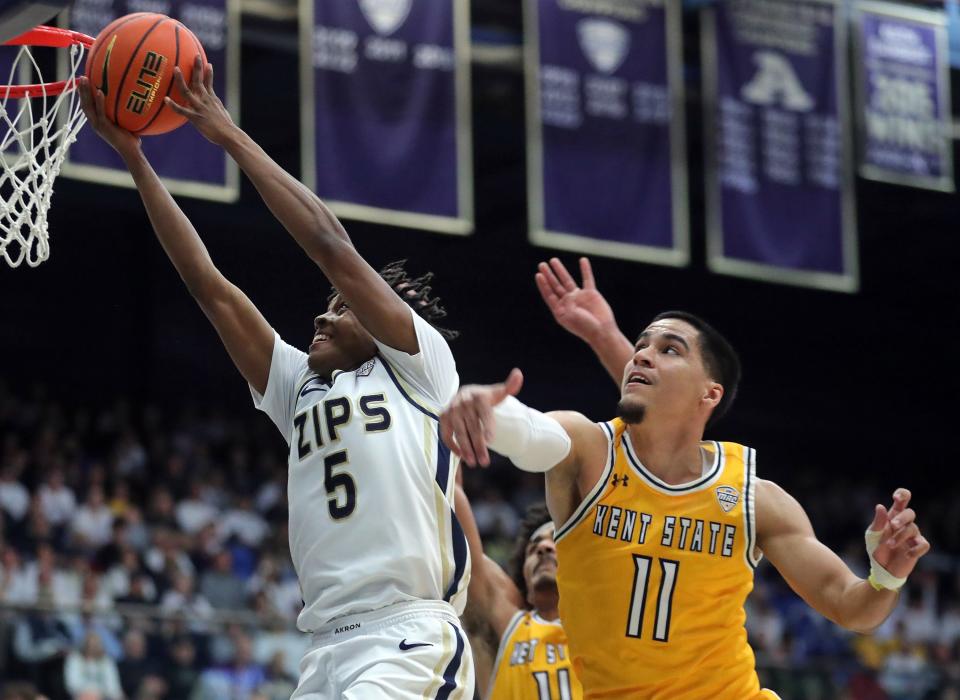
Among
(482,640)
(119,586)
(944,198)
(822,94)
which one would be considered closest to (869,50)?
→ (822,94)

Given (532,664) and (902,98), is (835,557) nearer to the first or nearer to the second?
(532,664)

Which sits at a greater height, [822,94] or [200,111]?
[822,94]

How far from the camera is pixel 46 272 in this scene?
17891mm

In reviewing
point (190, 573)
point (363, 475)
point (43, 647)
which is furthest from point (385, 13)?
point (363, 475)

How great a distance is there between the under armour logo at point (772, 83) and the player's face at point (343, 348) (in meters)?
8.74

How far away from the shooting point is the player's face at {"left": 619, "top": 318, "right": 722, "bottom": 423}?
16.8 feet

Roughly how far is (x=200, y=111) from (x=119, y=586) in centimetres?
822

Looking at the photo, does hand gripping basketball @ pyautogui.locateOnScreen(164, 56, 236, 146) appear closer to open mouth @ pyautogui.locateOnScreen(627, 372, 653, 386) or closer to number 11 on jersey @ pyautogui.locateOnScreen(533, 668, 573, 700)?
open mouth @ pyautogui.locateOnScreen(627, 372, 653, 386)

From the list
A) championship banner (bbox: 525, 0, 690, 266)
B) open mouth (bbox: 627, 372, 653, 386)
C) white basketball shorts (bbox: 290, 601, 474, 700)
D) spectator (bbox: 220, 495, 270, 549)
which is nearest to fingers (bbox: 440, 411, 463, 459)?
white basketball shorts (bbox: 290, 601, 474, 700)

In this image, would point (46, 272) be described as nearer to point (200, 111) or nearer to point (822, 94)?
point (822, 94)

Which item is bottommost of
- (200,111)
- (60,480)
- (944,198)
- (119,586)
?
(200,111)

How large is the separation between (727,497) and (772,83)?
843 centimetres

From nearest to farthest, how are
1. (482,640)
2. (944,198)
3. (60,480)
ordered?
(482,640)
(60,480)
(944,198)

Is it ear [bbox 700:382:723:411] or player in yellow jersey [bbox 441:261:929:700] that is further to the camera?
ear [bbox 700:382:723:411]
